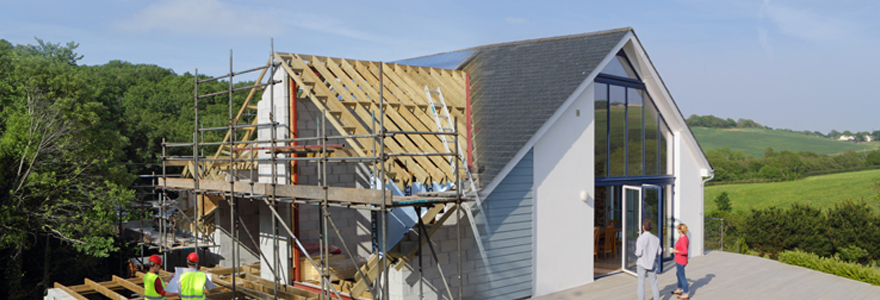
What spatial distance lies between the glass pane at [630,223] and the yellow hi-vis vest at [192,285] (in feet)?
25.5

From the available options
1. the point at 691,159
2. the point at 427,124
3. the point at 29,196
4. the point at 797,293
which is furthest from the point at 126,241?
the point at 797,293

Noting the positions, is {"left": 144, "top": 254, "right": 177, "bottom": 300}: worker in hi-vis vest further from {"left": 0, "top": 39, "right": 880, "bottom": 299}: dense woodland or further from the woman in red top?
{"left": 0, "top": 39, "right": 880, "bottom": 299}: dense woodland

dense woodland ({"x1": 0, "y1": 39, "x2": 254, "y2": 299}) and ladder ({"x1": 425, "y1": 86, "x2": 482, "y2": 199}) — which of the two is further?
dense woodland ({"x1": 0, "y1": 39, "x2": 254, "y2": 299})

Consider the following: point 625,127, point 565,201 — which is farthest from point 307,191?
point 625,127

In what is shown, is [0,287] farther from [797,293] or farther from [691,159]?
[797,293]

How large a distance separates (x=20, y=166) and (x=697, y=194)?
1795 cm

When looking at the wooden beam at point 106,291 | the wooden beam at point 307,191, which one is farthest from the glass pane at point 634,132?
the wooden beam at point 106,291

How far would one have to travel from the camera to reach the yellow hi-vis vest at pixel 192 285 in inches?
303

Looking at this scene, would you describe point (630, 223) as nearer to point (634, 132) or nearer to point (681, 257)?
point (634, 132)

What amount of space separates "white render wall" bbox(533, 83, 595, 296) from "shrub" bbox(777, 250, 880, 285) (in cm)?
592

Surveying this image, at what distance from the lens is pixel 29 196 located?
1566cm

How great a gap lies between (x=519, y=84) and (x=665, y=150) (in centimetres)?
438

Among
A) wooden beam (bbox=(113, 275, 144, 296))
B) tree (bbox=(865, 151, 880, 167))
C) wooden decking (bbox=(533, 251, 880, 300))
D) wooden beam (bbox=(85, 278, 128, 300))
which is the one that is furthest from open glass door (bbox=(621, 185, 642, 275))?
tree (bbox=(865, 151, 880, 167))

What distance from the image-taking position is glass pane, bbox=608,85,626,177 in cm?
1094
